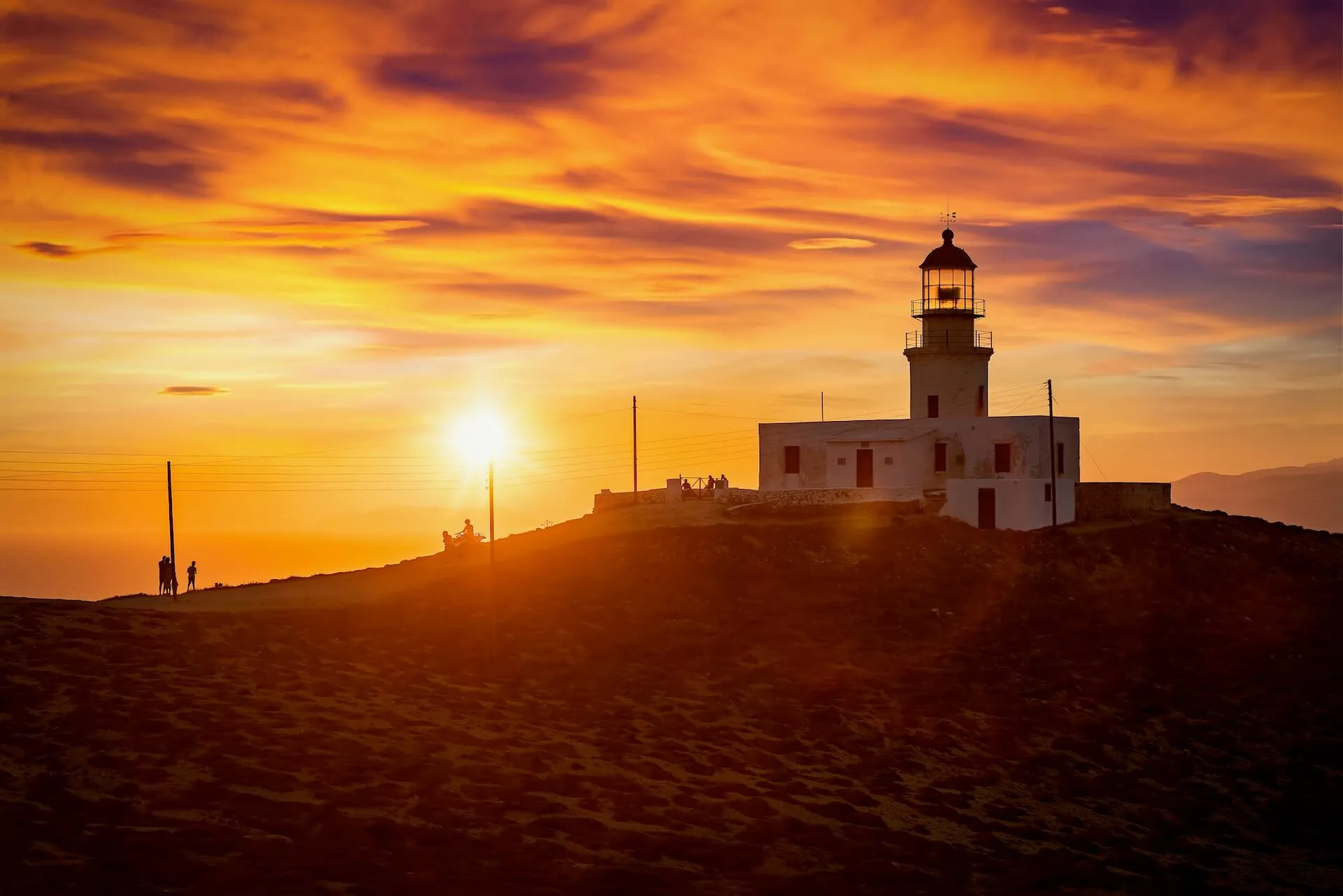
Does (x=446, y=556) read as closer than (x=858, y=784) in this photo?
No

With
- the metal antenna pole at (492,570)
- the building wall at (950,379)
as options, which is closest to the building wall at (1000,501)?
the building wall at (950,379)

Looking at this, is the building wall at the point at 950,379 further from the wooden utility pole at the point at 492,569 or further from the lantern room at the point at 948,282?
the wooden utility pole at the point at 492,569

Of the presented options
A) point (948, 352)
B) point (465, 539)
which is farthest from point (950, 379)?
point (465, 539)

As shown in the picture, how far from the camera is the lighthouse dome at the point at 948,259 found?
71750mm

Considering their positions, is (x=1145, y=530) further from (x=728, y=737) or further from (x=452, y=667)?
(x=452, y=667)

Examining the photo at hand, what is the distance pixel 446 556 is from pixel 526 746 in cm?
2602

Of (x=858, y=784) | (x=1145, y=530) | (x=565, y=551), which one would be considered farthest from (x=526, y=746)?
(x=1145, y=530)

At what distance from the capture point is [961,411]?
2788 inches

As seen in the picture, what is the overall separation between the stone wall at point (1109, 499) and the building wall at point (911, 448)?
1.22 meters

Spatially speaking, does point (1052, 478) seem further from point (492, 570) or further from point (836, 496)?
point (492, 570)

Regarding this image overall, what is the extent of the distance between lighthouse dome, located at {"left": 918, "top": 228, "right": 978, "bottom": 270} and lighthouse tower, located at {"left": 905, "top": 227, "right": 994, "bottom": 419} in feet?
0.12

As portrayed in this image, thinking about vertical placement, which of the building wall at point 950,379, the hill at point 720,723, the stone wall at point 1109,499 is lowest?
the hill at point 720,723

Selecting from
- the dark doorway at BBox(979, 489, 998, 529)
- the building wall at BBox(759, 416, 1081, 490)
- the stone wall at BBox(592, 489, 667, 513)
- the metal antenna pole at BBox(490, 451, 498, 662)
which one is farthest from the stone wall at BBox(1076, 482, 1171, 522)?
the metal antenna pole at BBox(490, 451, 498, 662)

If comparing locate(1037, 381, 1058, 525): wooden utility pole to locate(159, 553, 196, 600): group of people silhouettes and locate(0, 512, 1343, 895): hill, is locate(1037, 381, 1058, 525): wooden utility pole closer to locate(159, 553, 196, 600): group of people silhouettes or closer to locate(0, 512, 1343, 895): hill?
locate(0, 512, 1343, 895): hill
